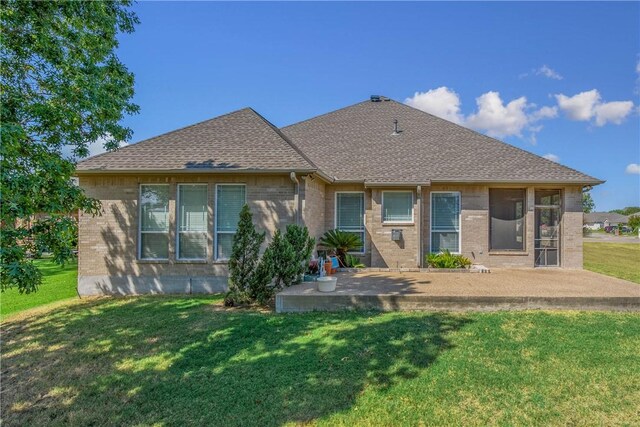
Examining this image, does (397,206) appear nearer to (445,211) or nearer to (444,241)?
(445,211)

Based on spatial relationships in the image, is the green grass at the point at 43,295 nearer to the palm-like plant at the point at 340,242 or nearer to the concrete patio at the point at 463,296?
the concrete patio at the point at 463,296

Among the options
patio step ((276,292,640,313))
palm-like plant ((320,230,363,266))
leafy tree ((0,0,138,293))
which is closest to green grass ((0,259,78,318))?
leafy tree ((0,0,138,293))

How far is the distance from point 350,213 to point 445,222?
A: 11.4 ft

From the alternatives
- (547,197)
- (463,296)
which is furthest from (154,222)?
(547,197)

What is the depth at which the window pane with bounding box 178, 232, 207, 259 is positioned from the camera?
9.36 m

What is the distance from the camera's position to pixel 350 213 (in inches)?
482

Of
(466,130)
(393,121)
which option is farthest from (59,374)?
(466,130)

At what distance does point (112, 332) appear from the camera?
633 centimetres

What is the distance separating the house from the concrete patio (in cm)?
266

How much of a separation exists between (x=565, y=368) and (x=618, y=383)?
0.55 meters

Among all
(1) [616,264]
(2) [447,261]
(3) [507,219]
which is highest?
(3) [507,219]

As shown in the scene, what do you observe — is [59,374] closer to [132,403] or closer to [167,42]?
[132,403]

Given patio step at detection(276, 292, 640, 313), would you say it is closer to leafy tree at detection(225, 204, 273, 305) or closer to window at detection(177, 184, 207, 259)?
leafy tree at detection(225, 204, 273, 305)

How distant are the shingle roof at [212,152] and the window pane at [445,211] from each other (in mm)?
5243
